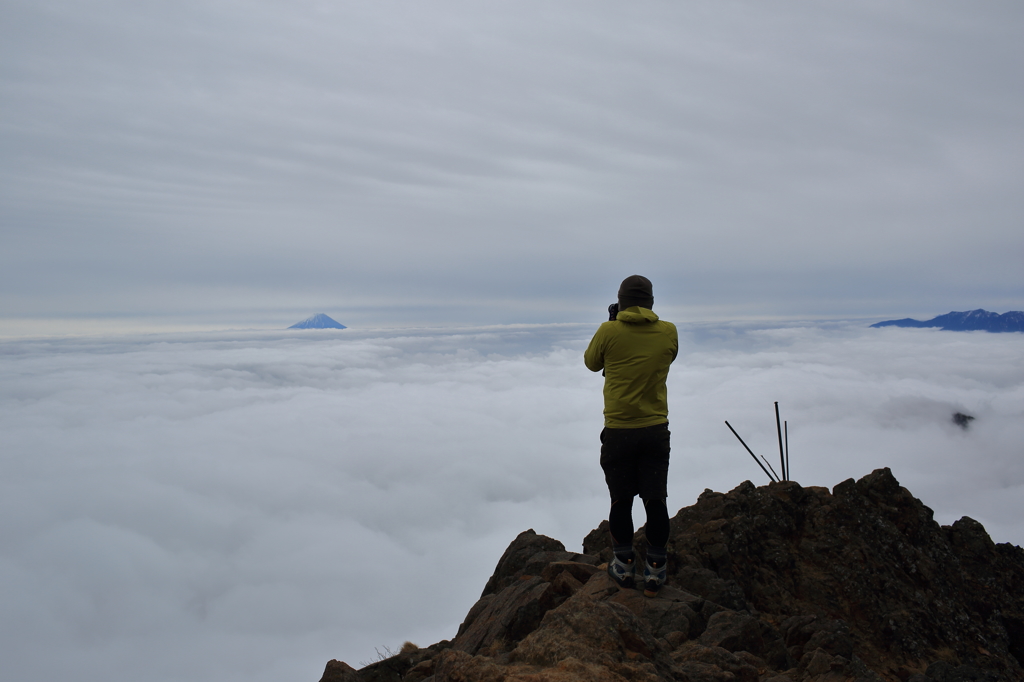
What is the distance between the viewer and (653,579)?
6.64m

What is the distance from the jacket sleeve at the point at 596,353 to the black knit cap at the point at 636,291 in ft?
1.66

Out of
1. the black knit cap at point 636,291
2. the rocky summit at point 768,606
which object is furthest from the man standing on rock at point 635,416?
the rocky summit at point 768,606

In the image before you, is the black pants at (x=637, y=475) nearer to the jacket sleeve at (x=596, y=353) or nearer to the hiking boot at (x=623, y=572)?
the hiking boot at (x=623, y=572)

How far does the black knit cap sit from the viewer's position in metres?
6.56

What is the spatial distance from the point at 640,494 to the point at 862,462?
645ft

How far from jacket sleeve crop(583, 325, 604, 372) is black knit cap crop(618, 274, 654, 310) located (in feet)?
1.66

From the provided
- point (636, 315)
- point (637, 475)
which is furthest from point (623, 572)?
point (636, 315)

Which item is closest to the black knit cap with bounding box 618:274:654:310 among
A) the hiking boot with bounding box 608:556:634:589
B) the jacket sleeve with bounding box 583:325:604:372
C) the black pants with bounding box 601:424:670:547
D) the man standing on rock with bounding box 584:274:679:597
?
the man standing on rock with bounding box 584:274:679:597

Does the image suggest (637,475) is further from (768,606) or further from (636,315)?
(768,606)

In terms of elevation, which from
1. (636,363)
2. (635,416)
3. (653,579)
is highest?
(636,363)

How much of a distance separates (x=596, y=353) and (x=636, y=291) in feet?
2.79

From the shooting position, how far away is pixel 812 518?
9.33 meters

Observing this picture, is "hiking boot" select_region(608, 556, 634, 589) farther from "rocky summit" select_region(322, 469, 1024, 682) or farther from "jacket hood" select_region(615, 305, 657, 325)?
"jacket hood" select_region(615, 305, 657, 325)

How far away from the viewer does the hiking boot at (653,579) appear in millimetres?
6625
